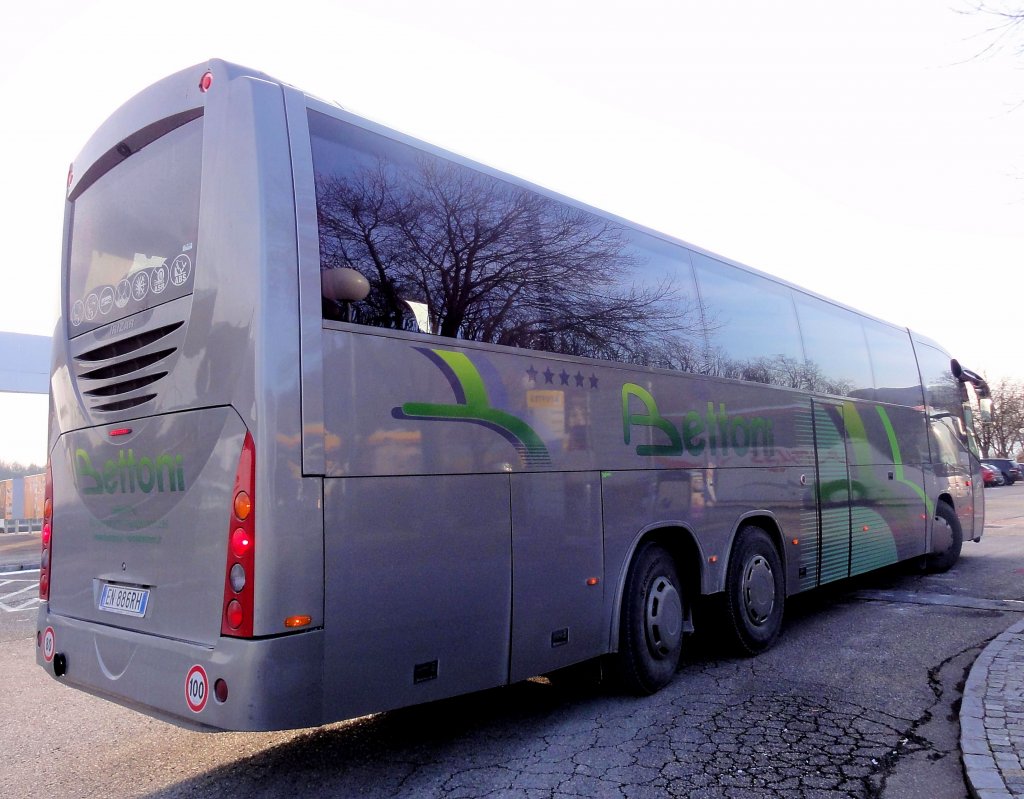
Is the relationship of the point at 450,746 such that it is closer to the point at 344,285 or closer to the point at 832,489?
the point at 344,285

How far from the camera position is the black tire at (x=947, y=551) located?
37.7 ft

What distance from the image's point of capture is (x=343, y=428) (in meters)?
3.78

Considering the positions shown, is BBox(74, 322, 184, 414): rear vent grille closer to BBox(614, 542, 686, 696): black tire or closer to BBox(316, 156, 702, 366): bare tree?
BBox(316, 156, 702, 366): bare tree

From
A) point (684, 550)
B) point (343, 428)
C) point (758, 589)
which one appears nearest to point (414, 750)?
point (343, 428)

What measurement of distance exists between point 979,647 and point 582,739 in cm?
418

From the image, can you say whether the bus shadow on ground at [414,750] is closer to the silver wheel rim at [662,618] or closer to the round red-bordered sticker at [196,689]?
the silver wheel rim at [662,618]

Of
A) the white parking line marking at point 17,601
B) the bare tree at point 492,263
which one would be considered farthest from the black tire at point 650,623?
the white parking line marking at point 17,601

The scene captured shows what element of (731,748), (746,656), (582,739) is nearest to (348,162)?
(582,739)

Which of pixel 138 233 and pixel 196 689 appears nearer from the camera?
pixel 196 689

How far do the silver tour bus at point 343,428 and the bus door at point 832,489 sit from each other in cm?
207

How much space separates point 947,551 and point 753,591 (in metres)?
6.22

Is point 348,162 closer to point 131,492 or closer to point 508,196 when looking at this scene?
point 508,196

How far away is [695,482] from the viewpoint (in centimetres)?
623

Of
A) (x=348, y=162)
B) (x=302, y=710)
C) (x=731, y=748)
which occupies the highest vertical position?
(x=348, y=162)
